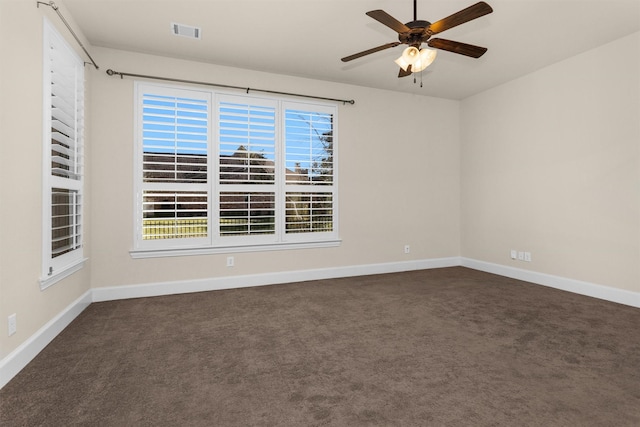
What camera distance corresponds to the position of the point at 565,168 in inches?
158

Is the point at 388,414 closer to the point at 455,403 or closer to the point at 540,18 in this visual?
the point at 455,403

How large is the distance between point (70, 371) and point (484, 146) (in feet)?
18.3

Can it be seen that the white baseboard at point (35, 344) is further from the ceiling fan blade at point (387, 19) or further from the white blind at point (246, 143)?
the ceiling fan blade at point (387, 19)

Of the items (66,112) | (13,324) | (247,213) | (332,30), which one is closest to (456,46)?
(332,30)

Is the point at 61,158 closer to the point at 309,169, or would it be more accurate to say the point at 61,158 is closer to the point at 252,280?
the point at 252,280

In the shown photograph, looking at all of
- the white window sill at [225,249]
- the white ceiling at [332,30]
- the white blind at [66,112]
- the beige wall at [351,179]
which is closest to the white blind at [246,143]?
the beige wall at [351,179]

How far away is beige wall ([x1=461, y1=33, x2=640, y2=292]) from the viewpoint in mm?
3459

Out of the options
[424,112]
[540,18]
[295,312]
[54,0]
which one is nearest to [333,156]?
[424,112]

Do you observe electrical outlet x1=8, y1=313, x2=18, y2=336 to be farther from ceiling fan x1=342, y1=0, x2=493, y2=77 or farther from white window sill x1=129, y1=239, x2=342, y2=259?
ceiling fan x1=342, y1=0, x2=493, y2=77

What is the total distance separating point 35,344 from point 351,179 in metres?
3.79

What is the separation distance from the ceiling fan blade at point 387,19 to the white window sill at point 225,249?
9.53ft

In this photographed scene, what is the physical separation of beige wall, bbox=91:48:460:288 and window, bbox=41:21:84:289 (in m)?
0.39

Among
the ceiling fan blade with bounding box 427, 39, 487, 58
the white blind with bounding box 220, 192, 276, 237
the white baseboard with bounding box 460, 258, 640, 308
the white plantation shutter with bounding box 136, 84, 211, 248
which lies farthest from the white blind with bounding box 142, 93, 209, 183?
the white baseboard with bounding box 460, 258, 640, 308

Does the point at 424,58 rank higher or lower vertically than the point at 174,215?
higher
